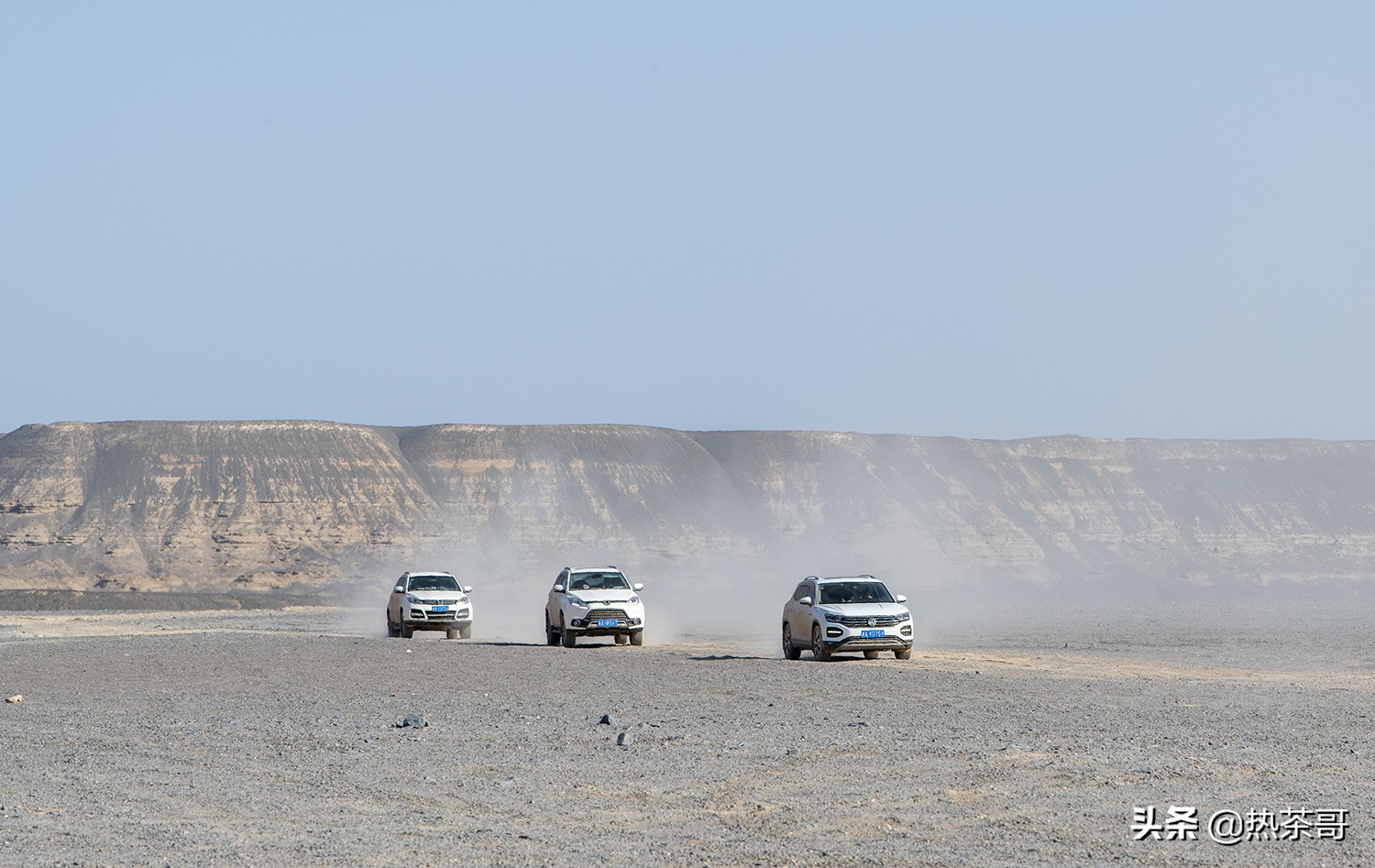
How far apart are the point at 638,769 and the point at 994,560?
106 metres

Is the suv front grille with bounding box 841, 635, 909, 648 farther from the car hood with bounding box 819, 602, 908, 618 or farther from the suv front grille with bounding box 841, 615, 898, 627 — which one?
the car hood with bounding box 819, 602, 908, 618

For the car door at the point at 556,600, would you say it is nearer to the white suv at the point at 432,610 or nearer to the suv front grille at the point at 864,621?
the white suv at the point at 432,610

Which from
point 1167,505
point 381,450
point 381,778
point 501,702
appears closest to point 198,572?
point 381,450

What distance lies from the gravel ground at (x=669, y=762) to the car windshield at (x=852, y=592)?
6.20 ft

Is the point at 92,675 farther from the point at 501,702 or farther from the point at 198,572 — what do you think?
the point at 198,572

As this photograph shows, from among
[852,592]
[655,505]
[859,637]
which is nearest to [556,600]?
[852,592]

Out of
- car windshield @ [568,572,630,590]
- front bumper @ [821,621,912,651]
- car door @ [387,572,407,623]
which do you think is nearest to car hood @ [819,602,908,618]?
front bumper @ [821,621,912,651]

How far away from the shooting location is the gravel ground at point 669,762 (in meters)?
9.73

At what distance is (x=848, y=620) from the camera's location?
27.5 meters

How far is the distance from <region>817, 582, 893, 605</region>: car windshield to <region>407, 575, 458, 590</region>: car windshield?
47.9 ft

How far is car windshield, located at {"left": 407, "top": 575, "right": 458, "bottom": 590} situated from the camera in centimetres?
4056

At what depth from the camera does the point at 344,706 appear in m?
18.9

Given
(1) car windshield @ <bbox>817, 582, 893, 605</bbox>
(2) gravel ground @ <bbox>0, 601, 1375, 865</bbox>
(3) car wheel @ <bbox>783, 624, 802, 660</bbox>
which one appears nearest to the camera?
(2) gravel ground @ <bbox>0, 601, 1375, 865</bbox>

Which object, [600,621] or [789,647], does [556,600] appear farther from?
[789,647]
